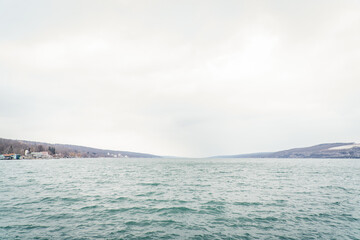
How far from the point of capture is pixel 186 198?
101ft

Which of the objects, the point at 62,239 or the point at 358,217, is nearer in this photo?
the point at 62,239

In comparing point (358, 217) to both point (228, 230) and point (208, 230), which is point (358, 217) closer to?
point (228, 230)

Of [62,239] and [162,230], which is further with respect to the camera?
[162,230]

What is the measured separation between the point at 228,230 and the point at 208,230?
1.83 metres

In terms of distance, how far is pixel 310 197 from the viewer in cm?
3183

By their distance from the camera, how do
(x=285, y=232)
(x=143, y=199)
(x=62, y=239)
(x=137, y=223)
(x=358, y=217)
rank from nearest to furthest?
(x=62, y=239), (x=285, y=232), (x=137, y=223), (x=358, y=217), (x=143, y=199)

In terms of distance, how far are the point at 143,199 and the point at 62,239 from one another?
15550 mm

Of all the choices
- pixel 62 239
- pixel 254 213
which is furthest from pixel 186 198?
pixel 62 239

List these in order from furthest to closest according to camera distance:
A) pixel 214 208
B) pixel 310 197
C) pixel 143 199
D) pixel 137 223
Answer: pixel 310 197
pixel 143 199
pixel 214 208
pixel 137 223

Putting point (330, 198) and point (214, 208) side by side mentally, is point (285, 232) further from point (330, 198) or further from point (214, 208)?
point (330, 198)

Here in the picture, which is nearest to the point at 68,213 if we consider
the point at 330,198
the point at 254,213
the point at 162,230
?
the point at 162,230

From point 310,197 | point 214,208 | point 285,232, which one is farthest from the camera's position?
point 310,197

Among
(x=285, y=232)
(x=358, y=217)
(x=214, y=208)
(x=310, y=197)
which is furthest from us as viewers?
(x=310, y=197)

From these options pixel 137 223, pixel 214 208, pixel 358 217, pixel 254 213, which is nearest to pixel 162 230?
pixel 137 223
